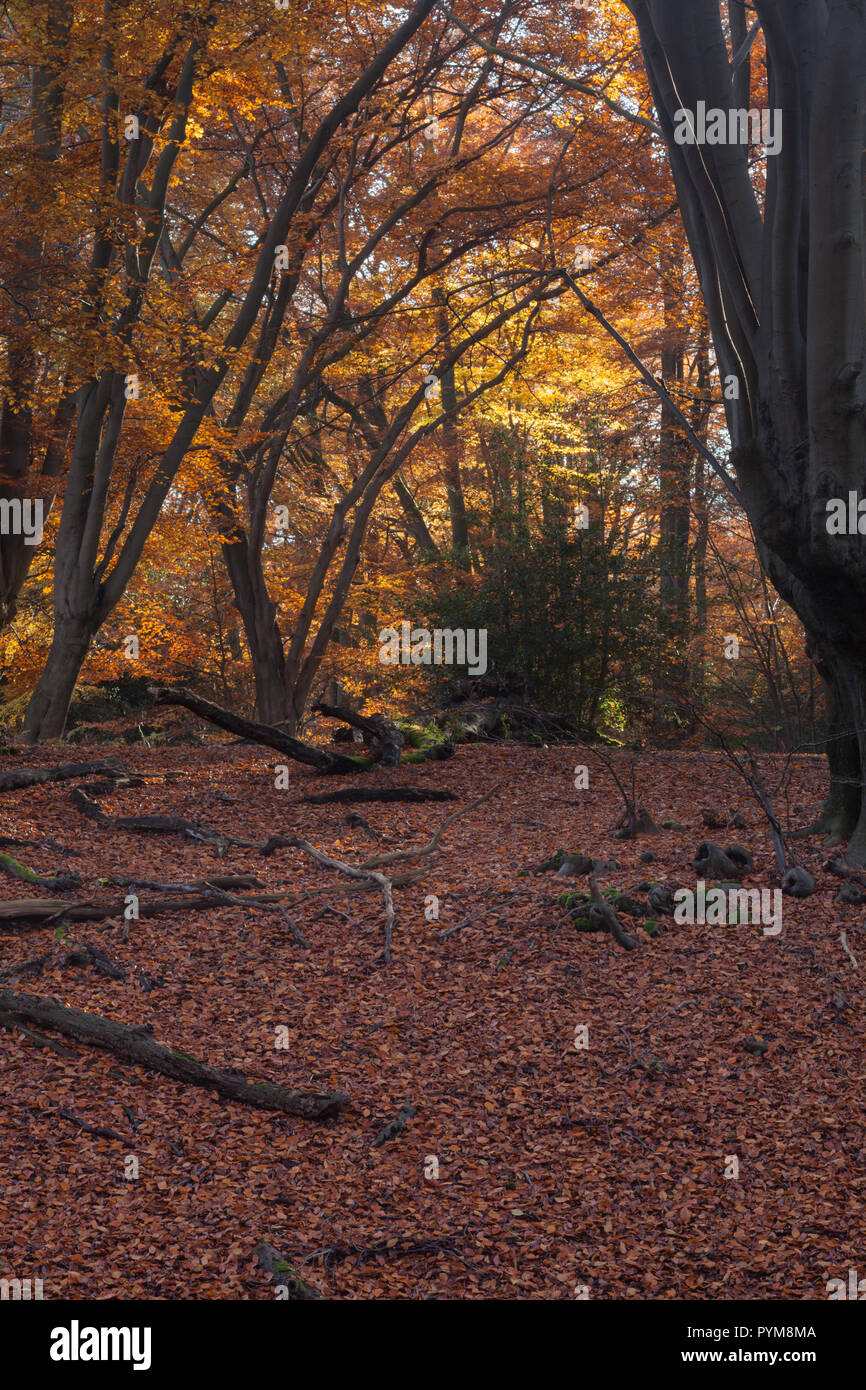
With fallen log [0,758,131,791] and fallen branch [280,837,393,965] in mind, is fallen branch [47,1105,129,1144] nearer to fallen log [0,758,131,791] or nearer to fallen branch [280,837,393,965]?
fallen branch [280,837,393,965]

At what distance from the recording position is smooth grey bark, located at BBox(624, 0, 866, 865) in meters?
4.54

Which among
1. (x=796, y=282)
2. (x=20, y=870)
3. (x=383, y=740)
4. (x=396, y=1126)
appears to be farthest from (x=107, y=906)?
(x=796, y=282)

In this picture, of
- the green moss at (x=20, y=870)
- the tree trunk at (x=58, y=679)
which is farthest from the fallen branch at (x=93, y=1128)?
the tree trunk at (x=58, y=679)

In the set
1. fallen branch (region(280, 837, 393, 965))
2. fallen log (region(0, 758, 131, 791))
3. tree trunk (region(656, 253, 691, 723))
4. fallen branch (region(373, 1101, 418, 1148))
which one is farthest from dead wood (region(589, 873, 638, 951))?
tree trunk (region(656, 253, 691, 723))

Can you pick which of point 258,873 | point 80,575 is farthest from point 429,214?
point 258,873

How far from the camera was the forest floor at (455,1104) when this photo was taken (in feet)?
9.06


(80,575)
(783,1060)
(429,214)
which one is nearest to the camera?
(783,1060)

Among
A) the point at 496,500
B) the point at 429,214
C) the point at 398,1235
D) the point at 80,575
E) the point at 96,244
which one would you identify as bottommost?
the point at 398,1235

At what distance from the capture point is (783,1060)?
372 cm

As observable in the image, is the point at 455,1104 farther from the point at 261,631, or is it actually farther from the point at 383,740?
the point at 261,631

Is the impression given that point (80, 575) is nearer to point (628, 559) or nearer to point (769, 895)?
point (628, 559)

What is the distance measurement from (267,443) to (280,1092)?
379 inches

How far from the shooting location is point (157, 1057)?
140 inches

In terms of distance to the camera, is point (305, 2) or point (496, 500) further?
point (496, 500)
